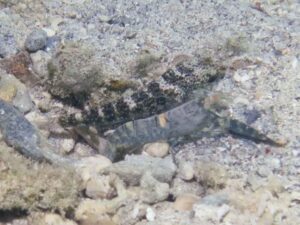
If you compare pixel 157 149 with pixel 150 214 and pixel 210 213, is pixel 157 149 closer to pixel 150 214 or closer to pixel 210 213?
pixel 150 214

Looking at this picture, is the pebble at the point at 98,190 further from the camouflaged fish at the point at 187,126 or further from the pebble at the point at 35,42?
the pebble at the point at 35,42

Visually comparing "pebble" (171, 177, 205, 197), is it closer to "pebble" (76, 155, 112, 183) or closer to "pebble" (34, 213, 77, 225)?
"pebble" (76, 155, 112, 183)

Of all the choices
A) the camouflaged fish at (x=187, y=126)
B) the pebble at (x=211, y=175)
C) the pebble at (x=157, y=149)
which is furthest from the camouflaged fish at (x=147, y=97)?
the pebble at (x=211, y=175)

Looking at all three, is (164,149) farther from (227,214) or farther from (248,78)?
(248,78)

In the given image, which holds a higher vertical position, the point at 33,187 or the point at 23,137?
the point at 23,137

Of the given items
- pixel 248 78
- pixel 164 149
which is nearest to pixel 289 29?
pixel 248 78

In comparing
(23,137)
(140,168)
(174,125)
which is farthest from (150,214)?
(23,137)

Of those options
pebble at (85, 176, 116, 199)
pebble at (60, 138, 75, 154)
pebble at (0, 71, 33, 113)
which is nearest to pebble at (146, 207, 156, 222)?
pebble at (85, 176, 116, 199)
